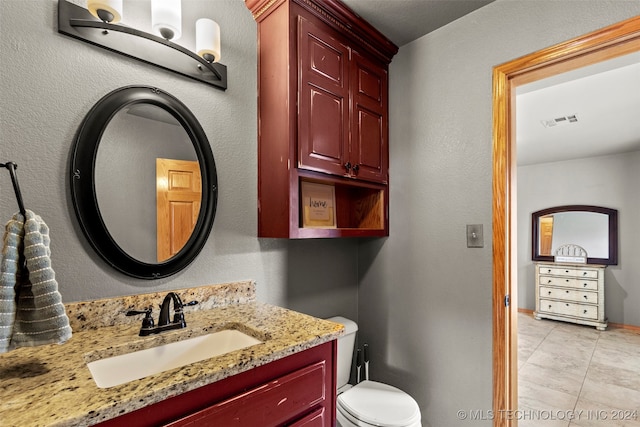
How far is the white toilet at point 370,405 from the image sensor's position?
4.71 ft

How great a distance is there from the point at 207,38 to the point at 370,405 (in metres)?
1.88

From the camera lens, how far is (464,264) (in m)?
1.70

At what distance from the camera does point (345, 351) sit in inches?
72.5

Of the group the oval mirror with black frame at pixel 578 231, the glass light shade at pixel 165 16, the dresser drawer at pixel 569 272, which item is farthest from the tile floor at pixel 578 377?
the glass light shade at pixel 165 16

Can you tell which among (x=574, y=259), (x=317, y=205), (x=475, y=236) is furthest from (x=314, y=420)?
(x=574, y=259)

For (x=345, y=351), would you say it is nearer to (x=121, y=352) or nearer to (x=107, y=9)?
(x=121, y=352)

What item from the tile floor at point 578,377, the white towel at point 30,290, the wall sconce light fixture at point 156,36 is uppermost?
the wall sconce light fixture at point 156,36

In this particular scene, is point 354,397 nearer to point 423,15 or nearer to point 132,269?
point 132,269

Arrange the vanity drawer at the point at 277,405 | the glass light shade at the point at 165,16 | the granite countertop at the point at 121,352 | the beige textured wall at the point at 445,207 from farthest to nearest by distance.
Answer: the beige textured wall at the point at 445,207 → the glass light shade at the point at 165,16 → the vanity drawer at the point at 277,405 → the granite countertop at the point at 121,352

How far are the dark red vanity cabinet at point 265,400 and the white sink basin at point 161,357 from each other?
8.1 inches

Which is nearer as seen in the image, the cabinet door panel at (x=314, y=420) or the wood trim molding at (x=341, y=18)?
the cabinet door panel at (x=314, y=420)

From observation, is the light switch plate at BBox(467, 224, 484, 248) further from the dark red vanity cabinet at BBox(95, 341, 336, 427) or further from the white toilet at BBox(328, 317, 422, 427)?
the dark red vanity cabinet at BBox(95, 341, 336, 427)

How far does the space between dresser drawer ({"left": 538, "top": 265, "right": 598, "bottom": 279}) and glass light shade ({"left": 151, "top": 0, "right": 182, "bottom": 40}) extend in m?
5.57

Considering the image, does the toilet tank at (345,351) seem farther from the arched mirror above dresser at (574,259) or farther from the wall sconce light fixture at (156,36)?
the arched mirror above dresser at (574,259)
